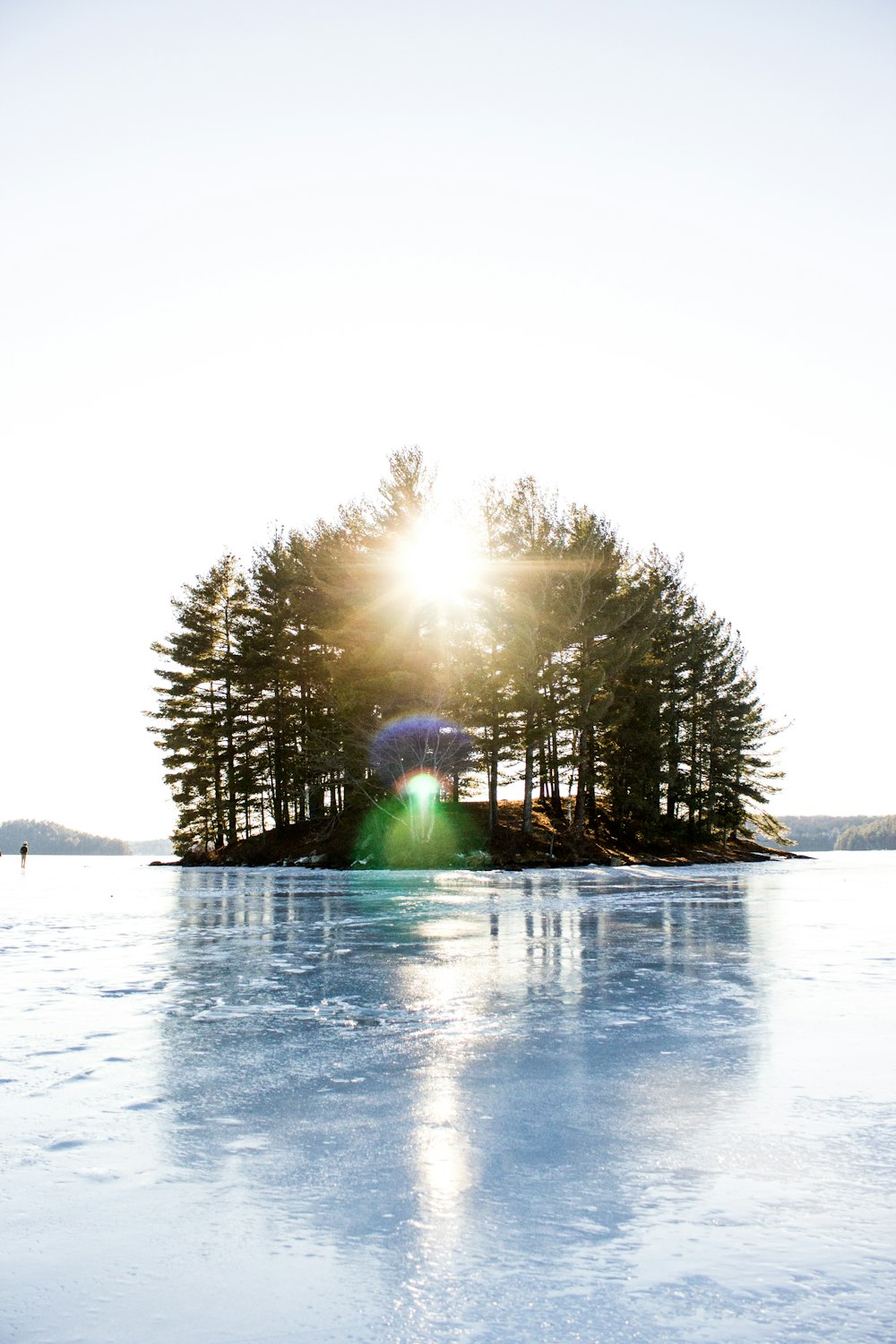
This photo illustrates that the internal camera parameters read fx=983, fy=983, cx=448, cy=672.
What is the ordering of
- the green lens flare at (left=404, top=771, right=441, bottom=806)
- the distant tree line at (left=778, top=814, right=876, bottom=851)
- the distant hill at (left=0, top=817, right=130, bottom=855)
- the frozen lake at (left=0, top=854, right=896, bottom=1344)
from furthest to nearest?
the distant hill at (left=0, top=817, right=130, bottom=855), the distant tree line at (left=778, top=814, right=876, bottom=851), the green lens flare at (left=404, top=771, right=441, bottom=806), the frozen lake at (left=0, top=854, right=896, bottom=1344)

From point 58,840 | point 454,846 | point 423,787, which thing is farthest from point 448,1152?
point 58,840

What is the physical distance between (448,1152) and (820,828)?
122 meters

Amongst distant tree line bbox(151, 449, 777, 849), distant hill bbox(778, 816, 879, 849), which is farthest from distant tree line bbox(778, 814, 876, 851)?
distant tree line bbox(151, 449, 777, 849)

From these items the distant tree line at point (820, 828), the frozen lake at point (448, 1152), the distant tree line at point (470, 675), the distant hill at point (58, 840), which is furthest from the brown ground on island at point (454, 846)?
the distant hill at point (58, 840)

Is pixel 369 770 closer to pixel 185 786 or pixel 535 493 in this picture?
pixel 535 493

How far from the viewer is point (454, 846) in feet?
126

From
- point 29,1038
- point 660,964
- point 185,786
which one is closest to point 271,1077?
point 29,1038

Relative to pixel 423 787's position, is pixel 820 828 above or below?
below

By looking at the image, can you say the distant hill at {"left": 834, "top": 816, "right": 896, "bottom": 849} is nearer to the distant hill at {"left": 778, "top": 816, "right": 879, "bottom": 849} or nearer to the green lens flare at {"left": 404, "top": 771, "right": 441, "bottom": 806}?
the distant hill at {"left": 778, "top": 816, "right": 879, "bottom": 849}

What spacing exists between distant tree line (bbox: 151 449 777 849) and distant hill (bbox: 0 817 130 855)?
97217 mm

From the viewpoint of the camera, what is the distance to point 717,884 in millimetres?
27703

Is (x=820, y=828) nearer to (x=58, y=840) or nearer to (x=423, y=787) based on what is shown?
(x=423, y=787)

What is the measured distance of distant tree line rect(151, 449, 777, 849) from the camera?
1556 inches

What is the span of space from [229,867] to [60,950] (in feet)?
113
